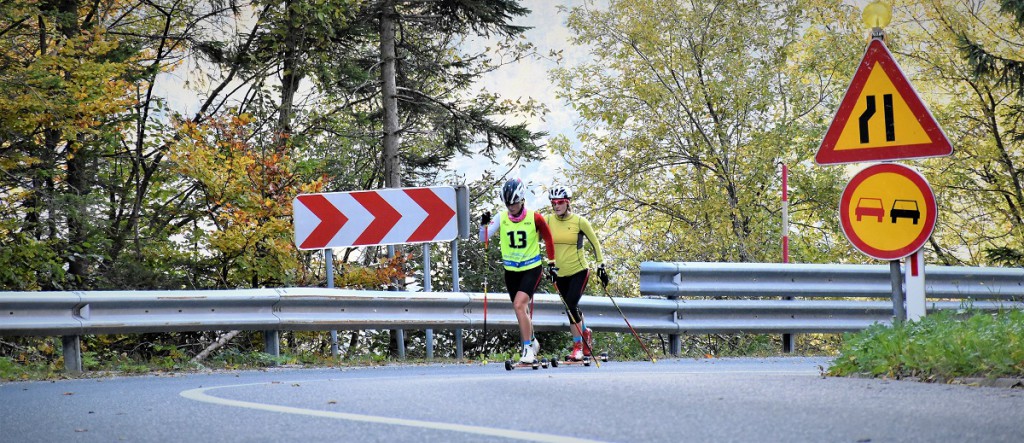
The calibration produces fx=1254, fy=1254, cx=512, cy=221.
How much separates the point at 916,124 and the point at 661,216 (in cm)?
2158

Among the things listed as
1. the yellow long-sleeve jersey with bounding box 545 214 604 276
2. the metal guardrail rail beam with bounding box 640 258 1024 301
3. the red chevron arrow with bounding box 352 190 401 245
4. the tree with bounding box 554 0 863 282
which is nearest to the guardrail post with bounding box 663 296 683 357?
the metal guardrail rail beam with bounding box 640 258 1024 301

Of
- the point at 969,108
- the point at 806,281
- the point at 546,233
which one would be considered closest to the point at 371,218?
the point at 546,233

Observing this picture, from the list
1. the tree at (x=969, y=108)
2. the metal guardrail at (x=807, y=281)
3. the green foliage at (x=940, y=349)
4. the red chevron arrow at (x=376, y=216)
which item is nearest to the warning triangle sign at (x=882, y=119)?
the green foliage at (x=940, y=349)

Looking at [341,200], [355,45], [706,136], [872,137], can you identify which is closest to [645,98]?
[706,136]

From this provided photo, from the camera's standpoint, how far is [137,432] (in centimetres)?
569

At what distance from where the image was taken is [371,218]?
13.4m

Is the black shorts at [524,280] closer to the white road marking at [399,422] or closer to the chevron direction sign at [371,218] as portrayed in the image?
the chevron direction sign at [371,218]

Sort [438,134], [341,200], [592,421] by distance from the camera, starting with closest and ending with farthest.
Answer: [592,421], [341,200], [438,134]

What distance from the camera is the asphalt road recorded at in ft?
16.9

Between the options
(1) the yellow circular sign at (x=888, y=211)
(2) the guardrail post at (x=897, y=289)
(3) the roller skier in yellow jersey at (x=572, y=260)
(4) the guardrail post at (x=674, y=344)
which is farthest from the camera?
(4) the guardrail post at (x=674, y=344)

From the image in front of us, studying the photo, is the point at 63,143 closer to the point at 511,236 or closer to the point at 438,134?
the point at 438,134

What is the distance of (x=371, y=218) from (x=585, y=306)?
2480mm

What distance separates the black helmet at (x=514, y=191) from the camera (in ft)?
36.2

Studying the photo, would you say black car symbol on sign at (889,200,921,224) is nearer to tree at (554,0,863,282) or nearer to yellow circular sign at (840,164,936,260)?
yellow circular sign at (840,164,936,260)
